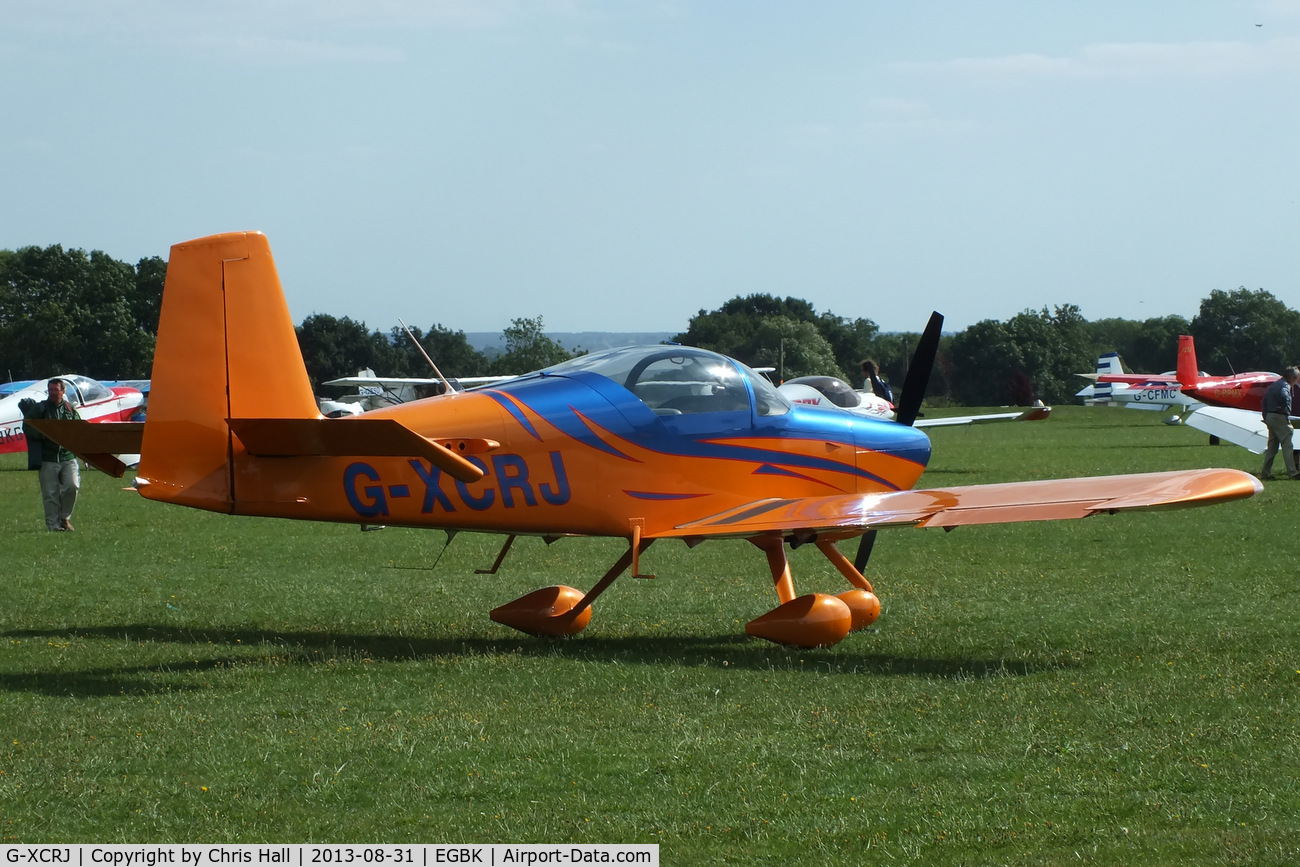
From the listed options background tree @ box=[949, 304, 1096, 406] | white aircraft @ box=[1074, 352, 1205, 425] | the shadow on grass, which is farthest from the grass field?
background tree @ box=[949, 304, 1096, 406]

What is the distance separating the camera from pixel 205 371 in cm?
721

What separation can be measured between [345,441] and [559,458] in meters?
1.46

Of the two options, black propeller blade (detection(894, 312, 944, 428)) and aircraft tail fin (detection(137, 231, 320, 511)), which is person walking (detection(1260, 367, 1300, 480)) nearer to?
black propeller blade (detection(894, 312, 944, 428))

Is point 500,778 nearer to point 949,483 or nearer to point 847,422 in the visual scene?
point 847,422

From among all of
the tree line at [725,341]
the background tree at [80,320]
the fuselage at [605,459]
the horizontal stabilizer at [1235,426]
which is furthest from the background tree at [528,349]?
the fuselage at [605,459]

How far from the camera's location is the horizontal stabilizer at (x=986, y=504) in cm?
691

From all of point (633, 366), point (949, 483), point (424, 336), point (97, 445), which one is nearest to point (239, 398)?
point (97, 445)

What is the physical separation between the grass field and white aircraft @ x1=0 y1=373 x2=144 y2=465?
18526 mm

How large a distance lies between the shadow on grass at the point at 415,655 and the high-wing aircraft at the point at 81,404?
22400mm

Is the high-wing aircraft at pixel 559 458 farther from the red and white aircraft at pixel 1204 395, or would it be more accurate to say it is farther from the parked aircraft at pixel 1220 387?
the parked aircraft at pixel 1220 387

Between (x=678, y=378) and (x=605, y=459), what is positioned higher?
(x=678, y=378)

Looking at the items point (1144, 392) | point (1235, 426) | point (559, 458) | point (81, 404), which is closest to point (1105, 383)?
point (1144, 392)

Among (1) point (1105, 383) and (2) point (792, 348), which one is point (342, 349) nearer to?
(2) point (792, 348)

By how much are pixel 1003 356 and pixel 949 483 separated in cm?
6342
